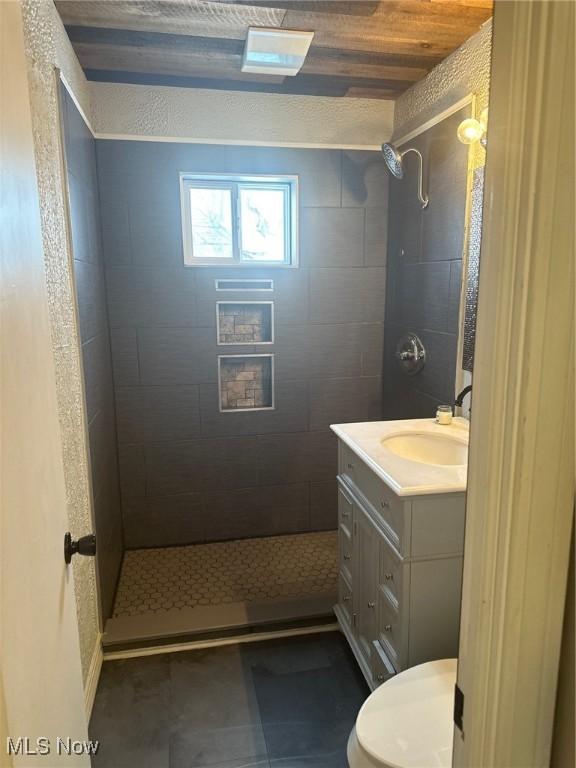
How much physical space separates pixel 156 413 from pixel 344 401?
1.09 meters

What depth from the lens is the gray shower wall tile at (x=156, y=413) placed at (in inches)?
110

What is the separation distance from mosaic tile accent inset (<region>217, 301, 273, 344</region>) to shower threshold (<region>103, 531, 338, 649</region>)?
1.21 metres

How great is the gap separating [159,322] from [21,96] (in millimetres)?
1855

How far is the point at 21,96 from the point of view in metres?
0.91

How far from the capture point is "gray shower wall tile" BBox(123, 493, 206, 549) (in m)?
2.89

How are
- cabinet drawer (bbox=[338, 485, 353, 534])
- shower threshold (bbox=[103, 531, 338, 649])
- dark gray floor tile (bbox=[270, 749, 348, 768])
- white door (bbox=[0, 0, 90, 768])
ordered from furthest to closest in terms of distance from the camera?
1. shower threshold (bbox=[103, 531, 338, 649])
2. cabinet drawer (bbox=[338, 485, 353, 534])
3. dark gray floor tile (bbox=[270, 749, 348, 768])
4. white door (bbox=[0, 0, 90, 768])

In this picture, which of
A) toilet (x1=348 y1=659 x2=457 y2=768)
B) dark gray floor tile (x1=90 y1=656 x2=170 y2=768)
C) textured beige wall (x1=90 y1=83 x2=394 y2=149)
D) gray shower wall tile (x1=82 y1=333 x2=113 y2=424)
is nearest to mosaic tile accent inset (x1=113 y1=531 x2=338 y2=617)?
dark gray floor tile (x1=90 y1=656 x2=170 y2=768)

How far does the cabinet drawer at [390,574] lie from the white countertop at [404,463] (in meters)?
0.25

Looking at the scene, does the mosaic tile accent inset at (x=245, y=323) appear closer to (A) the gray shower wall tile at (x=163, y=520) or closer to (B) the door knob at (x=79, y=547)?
(A) the gray shower wall tile at (x=163, y=520)

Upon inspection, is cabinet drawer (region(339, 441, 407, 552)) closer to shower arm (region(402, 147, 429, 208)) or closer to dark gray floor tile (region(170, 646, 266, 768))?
dark gray floor tile (region(170, 646, 266, 768))

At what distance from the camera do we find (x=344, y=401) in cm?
302

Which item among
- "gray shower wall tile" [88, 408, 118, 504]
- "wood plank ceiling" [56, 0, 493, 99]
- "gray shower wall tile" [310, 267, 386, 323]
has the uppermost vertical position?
"wood plank ceiling" [56, 0, 493, 99]

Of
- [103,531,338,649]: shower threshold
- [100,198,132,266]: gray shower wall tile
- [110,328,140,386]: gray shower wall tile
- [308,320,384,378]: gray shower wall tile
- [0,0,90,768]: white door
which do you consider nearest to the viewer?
[0,0,90,768]: white door

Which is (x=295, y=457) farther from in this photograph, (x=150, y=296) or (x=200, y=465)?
(x=150, y=296)
